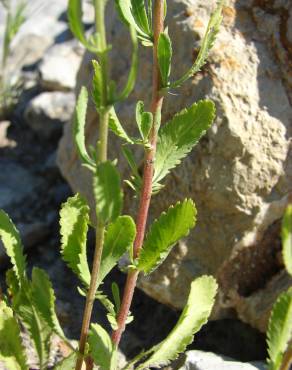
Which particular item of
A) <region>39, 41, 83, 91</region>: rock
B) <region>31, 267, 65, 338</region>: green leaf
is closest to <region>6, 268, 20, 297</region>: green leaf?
<region>31, 267, 65, 338</region>: green leaf

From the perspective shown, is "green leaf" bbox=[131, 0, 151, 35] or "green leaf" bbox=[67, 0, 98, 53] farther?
"green leaf" bbox=[131, 0, 151, 35]

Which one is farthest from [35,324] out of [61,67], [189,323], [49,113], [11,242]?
[61,67]

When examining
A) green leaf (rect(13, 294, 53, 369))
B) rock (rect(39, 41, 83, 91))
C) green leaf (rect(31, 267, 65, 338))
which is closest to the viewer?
green leaf (rect(31, 267, 65, 338))

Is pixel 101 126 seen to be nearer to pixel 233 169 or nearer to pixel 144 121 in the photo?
pixel 144 121

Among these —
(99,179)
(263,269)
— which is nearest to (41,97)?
(263,269)

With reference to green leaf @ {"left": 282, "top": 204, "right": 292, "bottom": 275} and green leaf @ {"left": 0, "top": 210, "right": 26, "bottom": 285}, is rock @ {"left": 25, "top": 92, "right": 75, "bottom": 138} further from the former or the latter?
green leaf @ {"left": 282, "top": 204, "right": 292, "bottom": 275}
